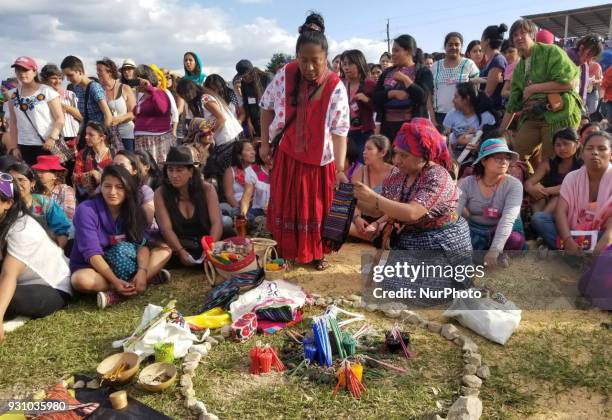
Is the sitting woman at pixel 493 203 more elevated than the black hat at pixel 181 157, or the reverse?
the black hat at pixel 181 157

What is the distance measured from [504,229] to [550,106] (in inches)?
71.8

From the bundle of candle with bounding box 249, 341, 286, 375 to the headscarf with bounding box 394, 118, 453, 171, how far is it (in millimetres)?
1687

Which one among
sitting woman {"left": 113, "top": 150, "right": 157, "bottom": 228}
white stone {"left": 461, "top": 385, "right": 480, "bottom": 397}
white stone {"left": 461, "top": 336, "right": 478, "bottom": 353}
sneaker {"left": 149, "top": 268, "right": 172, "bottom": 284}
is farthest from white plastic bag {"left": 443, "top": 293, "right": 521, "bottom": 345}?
sitting woman {"left": 113, "top": 150, "right": 157, "bottom": 228}

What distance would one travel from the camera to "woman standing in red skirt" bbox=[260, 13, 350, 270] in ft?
13.2

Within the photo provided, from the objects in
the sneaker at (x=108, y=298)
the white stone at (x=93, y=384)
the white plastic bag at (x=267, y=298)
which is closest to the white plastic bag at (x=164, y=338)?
the white stone at (x=93, y=384)

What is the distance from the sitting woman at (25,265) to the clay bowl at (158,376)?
1290 millimetres

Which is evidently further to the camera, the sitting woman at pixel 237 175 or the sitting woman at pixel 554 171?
the sitting woman at pixel 237 175

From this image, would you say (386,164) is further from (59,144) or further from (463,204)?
(59,144)

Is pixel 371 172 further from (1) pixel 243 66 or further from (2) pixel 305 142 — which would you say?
(1) pixel 243 66

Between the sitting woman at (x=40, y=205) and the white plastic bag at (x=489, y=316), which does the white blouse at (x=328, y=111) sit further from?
the sitting woman at (x=40, y=205)

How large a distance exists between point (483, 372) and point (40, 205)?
3.83 meters

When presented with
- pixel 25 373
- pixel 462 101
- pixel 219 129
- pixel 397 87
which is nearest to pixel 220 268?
pixel 25 373

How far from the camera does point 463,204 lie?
4.57m

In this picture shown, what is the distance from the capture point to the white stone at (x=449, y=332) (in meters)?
3.11
